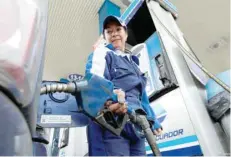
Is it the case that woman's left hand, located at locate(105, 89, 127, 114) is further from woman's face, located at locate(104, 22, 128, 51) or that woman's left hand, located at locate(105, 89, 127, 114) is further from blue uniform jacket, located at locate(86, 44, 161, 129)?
woman's face, located at locate(104, 22, 128, 51)

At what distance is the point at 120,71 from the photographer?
1.16 metres

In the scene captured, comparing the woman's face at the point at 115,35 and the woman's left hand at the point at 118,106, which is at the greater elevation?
the woman's face at the point at 115,35

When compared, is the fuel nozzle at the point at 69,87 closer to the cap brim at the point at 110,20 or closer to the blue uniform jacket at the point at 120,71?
the blue uniform jacket at the point at 120,71

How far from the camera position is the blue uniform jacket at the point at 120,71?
3.45 feet

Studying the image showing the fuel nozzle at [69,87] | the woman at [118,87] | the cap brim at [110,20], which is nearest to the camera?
the fuel nozzle at [69,87]

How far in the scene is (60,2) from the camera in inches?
150

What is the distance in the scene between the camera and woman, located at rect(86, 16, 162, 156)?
973mm

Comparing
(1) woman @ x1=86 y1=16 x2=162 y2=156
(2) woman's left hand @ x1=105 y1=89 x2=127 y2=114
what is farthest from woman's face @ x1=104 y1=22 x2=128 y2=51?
(2) woman's left hand @ x1=105 y1=89 x2=127 y2=114

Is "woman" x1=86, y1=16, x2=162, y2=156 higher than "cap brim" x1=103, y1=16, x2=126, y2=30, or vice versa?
"cap brim" x1=103, y1=16, x2=126, y2=30

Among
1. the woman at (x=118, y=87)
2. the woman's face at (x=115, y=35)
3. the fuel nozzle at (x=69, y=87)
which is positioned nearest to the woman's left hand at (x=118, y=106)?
the woman at (x=118, y=87)

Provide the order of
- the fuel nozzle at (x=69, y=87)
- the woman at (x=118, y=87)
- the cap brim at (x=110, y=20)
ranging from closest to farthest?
1. the fuel nozzle at (x=69, y=87)
2. the woman at (x=118, y=87)
3. the cap brim at (x=110, y=20)

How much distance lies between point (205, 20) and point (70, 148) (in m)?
3.53

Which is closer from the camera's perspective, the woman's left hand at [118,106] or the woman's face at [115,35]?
the woman's left hand at [118,106]

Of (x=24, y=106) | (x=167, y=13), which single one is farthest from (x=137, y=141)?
(x=167, y=13)
